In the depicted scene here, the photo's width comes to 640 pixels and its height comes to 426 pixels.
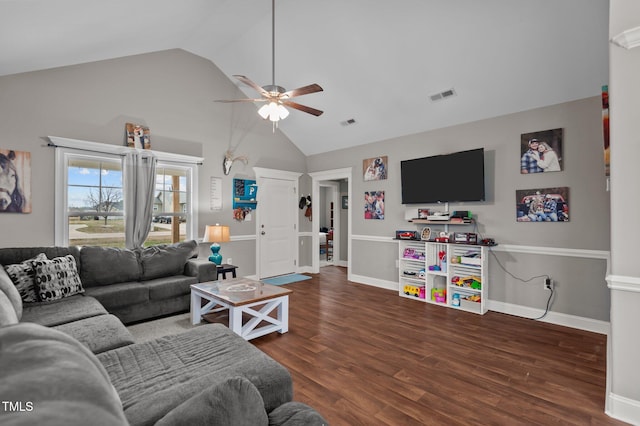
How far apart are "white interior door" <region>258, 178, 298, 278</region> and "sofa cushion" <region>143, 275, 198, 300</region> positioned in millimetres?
2066

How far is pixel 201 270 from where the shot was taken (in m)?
3.98

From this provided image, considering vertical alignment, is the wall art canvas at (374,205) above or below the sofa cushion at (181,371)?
above

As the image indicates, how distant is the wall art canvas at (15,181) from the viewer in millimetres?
3396

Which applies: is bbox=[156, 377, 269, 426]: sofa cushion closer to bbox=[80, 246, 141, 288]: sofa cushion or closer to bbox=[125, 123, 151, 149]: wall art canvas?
bbox=[80, 246, 141, 288]: sofa cushion

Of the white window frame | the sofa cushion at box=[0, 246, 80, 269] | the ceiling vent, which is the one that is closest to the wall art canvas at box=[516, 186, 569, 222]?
the ceiling vent

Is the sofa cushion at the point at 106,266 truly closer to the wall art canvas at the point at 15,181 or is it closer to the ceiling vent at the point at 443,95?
the wall art canvas at the point at 15,181

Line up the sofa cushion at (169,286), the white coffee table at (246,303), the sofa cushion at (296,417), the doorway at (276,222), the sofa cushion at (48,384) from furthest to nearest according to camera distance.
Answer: the doorway at (276,222) → the sofa cushion at (169,286) → the white coffee table at (246,303) → the sofa cushion at (296,417) → the sofa cushion at (48,384)

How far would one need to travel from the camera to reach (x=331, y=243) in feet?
26.9

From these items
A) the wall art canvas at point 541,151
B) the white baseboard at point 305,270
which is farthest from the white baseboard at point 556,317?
the white baseboard at point 305,270

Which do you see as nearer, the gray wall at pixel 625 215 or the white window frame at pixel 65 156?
the gray wall at pixel 625 215

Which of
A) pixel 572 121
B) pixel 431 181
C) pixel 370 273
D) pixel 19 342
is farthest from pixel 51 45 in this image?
pixel 572 121

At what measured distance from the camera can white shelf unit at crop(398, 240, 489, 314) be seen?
3.99m

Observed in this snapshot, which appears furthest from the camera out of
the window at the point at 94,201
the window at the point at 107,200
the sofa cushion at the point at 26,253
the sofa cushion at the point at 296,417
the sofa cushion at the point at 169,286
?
the window at the point at 94,201

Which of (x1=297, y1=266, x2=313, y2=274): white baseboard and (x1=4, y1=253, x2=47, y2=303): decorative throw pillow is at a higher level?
(x1=4, y1=253, x2=47, y2=303): decorative throw pillow
